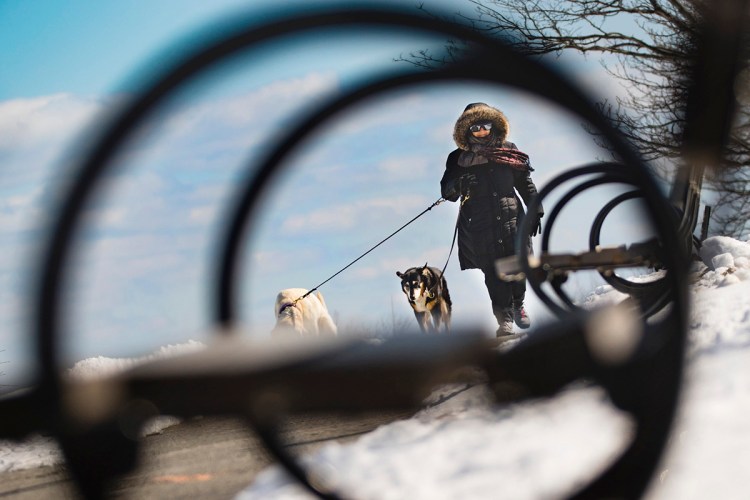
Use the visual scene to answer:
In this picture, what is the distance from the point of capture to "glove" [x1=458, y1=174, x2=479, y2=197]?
339 cm

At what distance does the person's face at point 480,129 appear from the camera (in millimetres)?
1980

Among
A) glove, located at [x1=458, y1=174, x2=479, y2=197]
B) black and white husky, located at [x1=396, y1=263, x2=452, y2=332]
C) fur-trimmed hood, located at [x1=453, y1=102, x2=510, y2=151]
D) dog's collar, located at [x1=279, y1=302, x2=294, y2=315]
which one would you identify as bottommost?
black and white husky, located at [x1=396, y1=263, x2=452, y2=332]

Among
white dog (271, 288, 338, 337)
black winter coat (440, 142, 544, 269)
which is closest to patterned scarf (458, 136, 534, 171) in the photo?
black winter coat (440, 142, 544, 269)

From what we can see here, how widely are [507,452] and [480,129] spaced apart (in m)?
1.23

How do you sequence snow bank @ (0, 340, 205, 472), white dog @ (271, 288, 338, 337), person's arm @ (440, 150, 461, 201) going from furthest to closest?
person's arm @ (440, 150, 461, 201) < white dog @ (271, 288, 338, 337) < snow bank @ (0, 340, 205, 472)

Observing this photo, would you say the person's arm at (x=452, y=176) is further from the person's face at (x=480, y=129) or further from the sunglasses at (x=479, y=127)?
the sunglasses at (x=479, y=127)

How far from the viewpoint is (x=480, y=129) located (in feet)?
6.88

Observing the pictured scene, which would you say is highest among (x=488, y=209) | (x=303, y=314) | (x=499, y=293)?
(x=488, y=209)

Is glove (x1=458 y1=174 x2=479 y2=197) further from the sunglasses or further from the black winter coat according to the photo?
the sunglasses

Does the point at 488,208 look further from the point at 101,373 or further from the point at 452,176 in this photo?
the point at 101,373

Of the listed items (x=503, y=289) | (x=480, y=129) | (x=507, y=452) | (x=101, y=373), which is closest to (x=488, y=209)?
(x=503, y=289)

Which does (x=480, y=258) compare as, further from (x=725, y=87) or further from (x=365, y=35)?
(x=365, y=35)

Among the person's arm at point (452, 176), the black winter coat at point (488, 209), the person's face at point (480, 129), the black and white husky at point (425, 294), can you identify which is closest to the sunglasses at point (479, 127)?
the person's face at point (480, 129)

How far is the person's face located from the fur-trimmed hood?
1 cm
